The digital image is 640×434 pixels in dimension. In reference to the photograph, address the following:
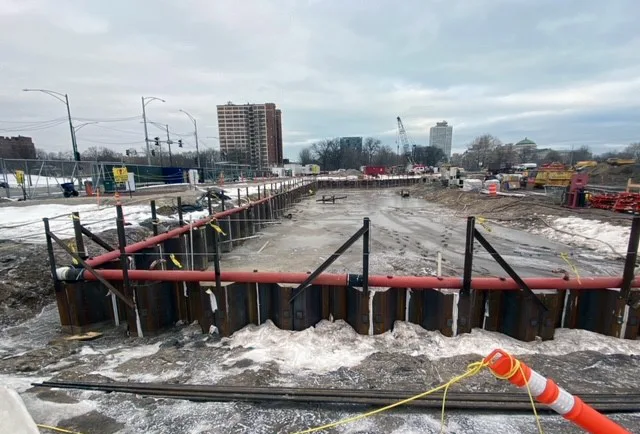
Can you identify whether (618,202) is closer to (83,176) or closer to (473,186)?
(473,186)

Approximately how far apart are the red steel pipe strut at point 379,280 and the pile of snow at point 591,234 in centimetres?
780

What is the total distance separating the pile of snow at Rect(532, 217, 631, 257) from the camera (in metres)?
11.9

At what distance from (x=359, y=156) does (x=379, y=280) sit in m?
134

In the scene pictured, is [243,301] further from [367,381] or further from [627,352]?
[627,352]

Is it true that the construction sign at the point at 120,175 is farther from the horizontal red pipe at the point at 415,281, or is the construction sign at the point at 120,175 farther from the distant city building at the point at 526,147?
the distant city building at the point at 526,147

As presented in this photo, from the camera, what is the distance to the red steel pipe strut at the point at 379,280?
506 centimetres

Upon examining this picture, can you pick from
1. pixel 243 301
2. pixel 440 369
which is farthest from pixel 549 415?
pixel 243 301

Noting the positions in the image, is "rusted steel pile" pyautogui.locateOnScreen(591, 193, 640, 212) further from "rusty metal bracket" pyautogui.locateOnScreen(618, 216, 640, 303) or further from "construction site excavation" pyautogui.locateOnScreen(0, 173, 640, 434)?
"construction site excavation" pyautogui.locateOnScreen(0, 173, 640, 434)

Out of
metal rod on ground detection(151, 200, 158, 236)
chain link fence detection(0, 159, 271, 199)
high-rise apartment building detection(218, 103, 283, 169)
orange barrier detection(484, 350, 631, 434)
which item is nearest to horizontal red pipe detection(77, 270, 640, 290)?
orange barrier detection(484, 350, 631, 434)

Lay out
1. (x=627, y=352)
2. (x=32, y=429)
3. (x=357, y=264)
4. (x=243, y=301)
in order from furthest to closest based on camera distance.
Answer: (x=357, y=264), (x=243, y=301), (x=627, y=352), (x=32, y=429)

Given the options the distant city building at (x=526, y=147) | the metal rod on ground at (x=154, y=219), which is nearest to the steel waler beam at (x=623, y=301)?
the metal rod on ground at (x=154, y=219)

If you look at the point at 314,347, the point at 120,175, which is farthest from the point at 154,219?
the point at 120,175

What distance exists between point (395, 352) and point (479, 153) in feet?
496

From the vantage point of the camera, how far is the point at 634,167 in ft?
137
